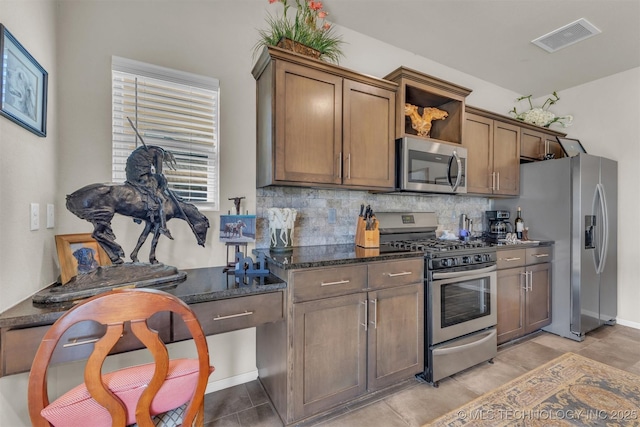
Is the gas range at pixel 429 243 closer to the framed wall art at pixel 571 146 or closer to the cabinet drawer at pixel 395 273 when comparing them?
the cabinet drawer at pixel 395 273

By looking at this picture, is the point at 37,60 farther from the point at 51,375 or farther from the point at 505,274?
the point at 505,274

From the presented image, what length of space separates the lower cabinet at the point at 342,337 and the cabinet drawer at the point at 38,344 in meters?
0.82

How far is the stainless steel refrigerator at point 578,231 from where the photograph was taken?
114 inches

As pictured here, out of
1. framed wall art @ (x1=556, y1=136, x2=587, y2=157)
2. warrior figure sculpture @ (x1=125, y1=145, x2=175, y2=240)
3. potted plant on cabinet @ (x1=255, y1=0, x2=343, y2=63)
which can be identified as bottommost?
warrior figure sculpture @ (x1=125, y1=145, x2=175, y2=240)

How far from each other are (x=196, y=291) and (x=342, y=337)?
0.94 meters

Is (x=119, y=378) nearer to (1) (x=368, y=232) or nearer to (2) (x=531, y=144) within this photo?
(1) (x=368, y=232)

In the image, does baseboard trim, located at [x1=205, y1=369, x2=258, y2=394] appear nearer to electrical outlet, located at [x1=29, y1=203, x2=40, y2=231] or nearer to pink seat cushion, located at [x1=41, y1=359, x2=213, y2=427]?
pink seat cushion, located at [x1=41, y1=359, x2=213, y2=427]

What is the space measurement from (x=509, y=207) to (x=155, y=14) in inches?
159

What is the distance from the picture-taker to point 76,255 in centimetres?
142

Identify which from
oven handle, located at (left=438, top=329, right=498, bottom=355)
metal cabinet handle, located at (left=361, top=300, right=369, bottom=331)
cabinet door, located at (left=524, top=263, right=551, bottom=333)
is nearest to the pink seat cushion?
metal cabinet handle, located at (left=361, top=300, right=369, bottom=331)

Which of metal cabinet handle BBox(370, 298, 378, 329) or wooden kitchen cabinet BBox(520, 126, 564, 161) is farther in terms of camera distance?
wooden kitchen cabinet BBox(520, 126, 564, 161)

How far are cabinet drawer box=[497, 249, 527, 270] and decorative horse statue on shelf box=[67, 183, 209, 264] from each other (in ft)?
8.98

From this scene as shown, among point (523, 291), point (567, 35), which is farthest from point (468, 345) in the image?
point (567, 35)

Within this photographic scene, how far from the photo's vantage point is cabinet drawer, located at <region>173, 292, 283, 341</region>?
1.40m
